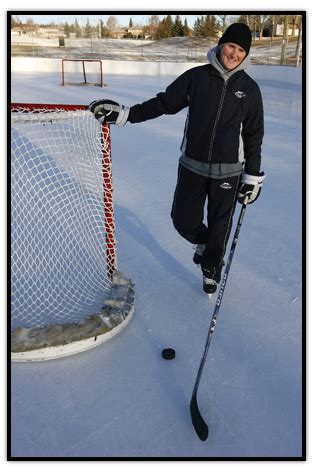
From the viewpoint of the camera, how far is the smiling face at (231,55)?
1.85 metres

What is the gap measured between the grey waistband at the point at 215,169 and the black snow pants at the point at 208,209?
3 cm

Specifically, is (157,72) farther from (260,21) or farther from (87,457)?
(87,457)

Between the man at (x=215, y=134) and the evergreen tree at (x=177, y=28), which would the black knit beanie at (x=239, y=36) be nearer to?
the man at (x=215, y=134)

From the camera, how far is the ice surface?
1.47 meters

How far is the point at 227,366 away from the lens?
180 centimetres

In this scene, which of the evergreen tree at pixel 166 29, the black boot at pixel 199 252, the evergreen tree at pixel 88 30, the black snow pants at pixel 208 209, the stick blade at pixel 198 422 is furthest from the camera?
the evergreen tree at pixel 166 29

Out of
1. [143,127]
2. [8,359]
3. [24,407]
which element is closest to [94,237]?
[8,359]

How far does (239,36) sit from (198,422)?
62.2 inches

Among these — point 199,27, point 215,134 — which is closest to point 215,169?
point 215,134

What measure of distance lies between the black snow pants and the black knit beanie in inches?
24.6

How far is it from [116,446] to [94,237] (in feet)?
5.18

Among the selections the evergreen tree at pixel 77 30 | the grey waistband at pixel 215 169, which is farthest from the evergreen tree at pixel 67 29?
the grey waistband at pixel 215 169

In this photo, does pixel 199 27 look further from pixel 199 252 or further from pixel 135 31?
pixel 199 252

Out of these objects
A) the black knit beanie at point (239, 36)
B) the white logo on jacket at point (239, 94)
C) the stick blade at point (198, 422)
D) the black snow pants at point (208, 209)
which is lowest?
the stick blade at point (198, 422)
